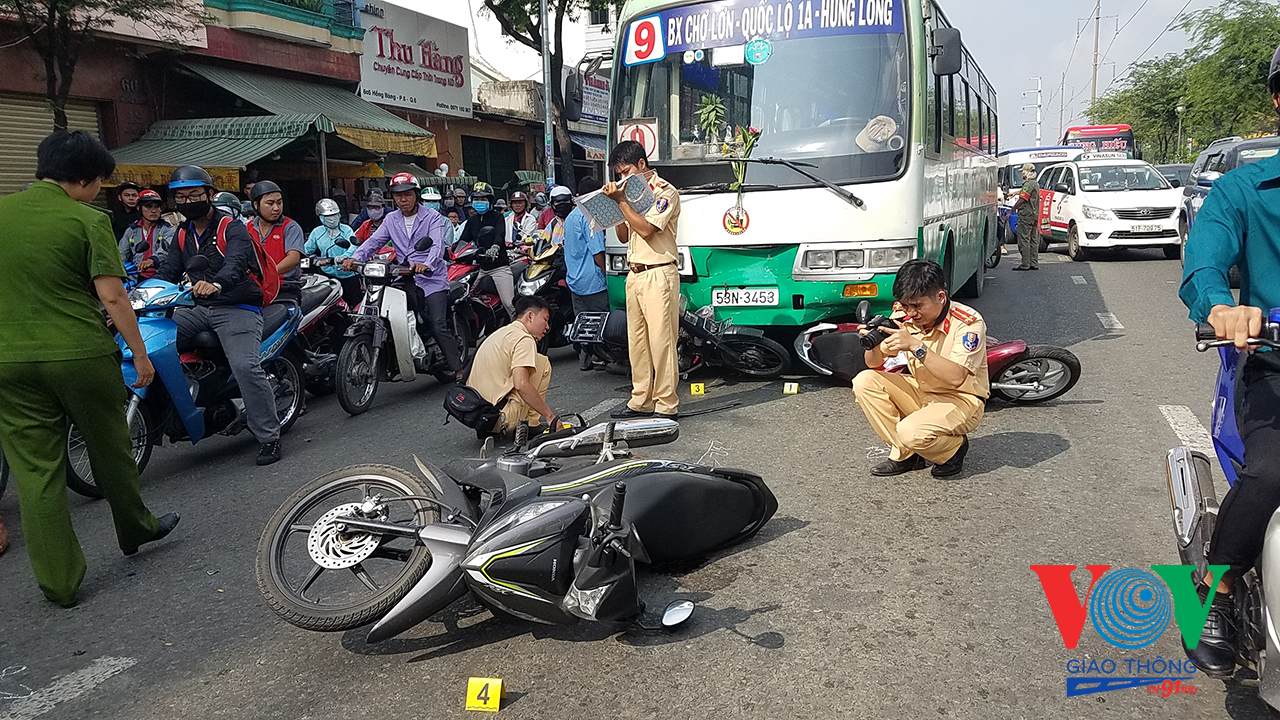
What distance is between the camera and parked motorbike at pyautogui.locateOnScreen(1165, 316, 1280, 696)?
2270mm

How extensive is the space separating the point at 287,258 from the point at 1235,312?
620 centimetres

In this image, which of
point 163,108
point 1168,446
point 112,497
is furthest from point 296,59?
point 1168,446

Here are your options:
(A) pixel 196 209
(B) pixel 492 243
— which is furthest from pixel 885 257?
(B) pixel 492 243

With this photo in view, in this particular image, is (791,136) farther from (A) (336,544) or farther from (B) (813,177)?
(A) (336,544)

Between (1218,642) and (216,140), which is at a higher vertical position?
(216,140)

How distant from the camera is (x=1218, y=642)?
251cm

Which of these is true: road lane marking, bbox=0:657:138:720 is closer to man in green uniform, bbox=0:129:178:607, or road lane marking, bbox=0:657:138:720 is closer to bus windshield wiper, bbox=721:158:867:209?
man in green uniform, bbox=0:129:178:607

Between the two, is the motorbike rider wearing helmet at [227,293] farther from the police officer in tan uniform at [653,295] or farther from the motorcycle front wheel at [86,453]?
the police officer in tan uniform at [653,295]

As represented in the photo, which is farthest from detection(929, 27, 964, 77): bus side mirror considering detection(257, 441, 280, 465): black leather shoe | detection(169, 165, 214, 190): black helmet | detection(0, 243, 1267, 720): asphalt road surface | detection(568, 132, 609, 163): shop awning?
detection(568, 132, 609, 163): shop awning

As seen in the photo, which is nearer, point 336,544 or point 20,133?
point 336,544

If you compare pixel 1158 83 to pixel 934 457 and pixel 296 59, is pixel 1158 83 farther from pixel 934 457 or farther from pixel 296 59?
pixel 934 457

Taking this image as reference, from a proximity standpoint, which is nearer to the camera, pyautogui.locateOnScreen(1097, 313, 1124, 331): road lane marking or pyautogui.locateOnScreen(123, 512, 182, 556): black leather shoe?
pyautogui.locateOnScreen(123, 512, 182, 556): black leather shoe

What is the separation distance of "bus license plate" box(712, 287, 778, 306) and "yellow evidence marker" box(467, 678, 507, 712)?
4.75m

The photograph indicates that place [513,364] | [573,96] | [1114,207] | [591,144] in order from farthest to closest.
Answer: [591,144] → [1114,207] → [573,96] → [513,364]
